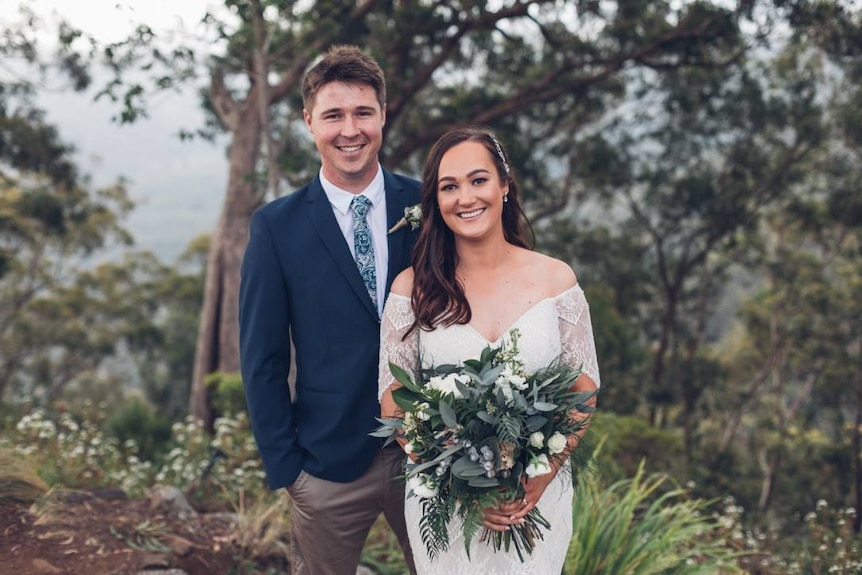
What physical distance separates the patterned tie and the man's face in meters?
0.12

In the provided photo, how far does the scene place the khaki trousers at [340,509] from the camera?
2.92m

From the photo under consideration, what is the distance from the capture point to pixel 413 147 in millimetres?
12602

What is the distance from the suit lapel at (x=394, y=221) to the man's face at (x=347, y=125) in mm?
170

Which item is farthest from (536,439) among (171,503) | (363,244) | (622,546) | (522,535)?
(171,503)

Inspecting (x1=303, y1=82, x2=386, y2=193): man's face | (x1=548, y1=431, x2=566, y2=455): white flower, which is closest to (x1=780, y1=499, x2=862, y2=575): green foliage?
(x1=548, y1=431, x2=566, y2=455): white flower

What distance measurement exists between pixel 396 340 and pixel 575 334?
0.63 m

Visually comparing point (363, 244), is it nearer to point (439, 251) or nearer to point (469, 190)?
point (439, 251)

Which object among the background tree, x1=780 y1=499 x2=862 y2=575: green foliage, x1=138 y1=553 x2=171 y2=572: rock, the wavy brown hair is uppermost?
the background tree

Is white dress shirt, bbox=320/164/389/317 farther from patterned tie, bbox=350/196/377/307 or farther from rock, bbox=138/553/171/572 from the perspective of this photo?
rock, bbox=138/553/171/572

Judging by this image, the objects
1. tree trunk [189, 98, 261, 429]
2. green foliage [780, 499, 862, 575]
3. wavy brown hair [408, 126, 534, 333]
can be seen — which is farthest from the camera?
tree trunk [189, 98, 261, 429]

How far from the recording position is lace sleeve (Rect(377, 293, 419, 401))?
2693 millimetres

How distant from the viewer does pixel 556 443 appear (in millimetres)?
2375

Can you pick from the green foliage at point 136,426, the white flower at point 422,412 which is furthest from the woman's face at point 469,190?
the green foliage at point 136,426

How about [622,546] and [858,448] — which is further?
[858,448]
